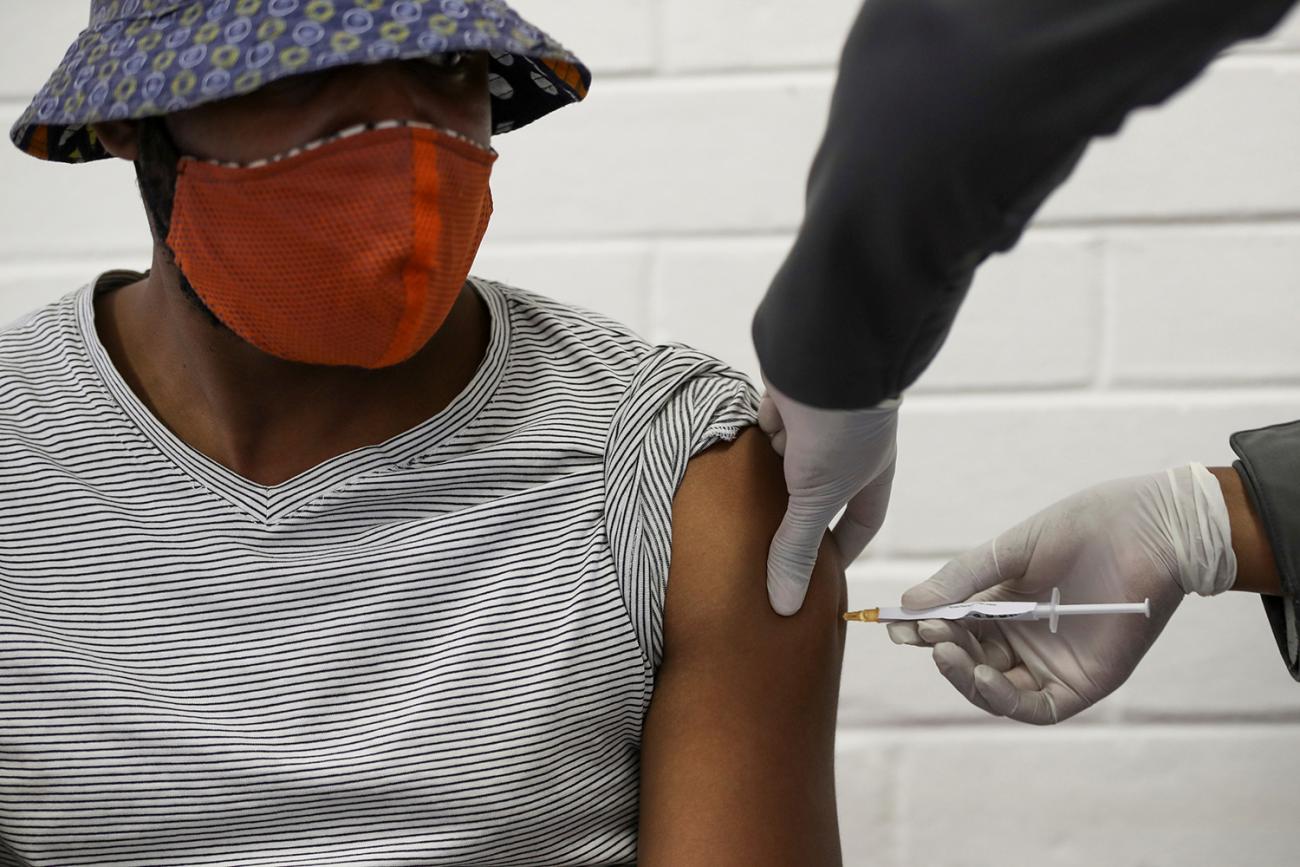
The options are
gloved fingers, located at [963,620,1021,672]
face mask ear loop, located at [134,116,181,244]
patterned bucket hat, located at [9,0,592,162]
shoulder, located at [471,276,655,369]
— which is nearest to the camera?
patterned bucket hat, located at [9,0,592,162]

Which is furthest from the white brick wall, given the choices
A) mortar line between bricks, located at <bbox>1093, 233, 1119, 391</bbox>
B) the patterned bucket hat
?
the patterned bucket hat

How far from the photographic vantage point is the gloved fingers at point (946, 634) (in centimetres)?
120

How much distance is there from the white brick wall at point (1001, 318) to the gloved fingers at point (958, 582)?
0.43m

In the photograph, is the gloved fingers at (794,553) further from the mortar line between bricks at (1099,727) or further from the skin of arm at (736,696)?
the mortar line between bricks at (1099,727)

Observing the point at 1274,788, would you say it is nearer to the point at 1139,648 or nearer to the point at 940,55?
the point at 1139,648

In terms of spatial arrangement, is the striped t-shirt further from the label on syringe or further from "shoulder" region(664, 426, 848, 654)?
the label on syringe

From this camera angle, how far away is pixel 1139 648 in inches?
49.9

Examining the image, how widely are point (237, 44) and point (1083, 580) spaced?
3.04 feet

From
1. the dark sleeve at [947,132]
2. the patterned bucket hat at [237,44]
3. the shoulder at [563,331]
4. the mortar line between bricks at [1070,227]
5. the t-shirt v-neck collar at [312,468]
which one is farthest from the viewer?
the mortar line between bricks at [1070,227]

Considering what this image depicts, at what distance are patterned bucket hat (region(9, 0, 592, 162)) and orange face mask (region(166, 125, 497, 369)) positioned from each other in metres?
0.06

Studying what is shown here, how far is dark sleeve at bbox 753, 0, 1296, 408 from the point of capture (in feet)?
2.31

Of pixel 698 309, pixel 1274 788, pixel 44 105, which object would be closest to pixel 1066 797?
pixel 1274 788

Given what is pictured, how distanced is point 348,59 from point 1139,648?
92 centimetres

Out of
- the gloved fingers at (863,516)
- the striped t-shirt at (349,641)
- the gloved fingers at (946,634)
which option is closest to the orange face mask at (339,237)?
the striped t-shirt at (349,641)
